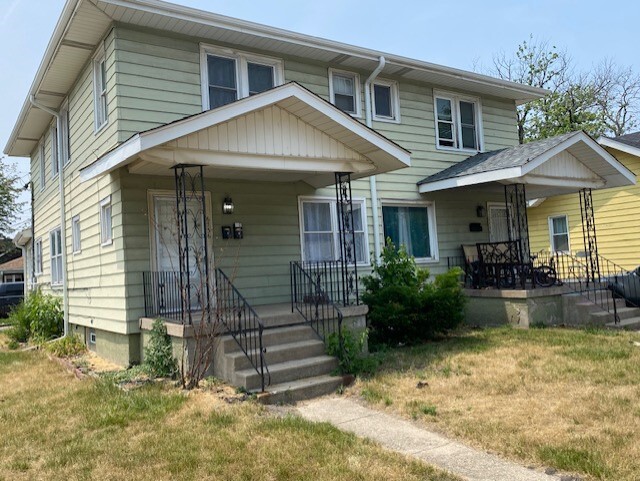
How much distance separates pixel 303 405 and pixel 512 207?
9.11 m

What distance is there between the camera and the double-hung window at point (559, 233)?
18.0 metres

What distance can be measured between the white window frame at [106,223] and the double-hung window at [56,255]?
4.22 m

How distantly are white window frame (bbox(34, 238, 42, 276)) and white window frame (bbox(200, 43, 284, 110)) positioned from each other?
896 centimetres

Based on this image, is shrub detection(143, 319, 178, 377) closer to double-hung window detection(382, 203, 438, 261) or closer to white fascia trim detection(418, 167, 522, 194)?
double-hung window detection(382, 203, 438, 261)

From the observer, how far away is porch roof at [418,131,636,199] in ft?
34.4

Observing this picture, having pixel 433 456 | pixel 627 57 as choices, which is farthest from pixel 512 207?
pixel 627 57

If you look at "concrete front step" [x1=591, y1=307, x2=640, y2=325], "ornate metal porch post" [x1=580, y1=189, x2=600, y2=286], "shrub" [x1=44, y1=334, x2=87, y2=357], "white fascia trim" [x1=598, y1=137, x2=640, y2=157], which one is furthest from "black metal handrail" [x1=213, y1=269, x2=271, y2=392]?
"white fascia trim" [x1=598, y1=137, x2=640, y2=157]

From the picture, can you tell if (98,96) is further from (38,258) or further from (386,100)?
(38,258)

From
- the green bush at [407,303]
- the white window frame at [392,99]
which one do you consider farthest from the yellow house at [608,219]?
the green bush at [407,303]

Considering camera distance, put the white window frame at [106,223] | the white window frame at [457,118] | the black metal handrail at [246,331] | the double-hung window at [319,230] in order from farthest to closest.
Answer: the white window frame at [457,118] → the double-hung window at [319,230] → the white window frame at [106,223] → the black metal handrail at [246,331]

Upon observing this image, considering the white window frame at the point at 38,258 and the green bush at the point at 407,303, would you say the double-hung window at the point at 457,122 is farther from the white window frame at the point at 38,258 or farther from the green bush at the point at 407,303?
the white window frame at the point at 38,258

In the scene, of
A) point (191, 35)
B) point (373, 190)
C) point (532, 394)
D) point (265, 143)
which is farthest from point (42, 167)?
point (532, 394)

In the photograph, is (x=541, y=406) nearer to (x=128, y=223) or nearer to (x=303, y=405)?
(x=303, y=405)

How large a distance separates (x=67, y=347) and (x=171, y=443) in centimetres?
665
